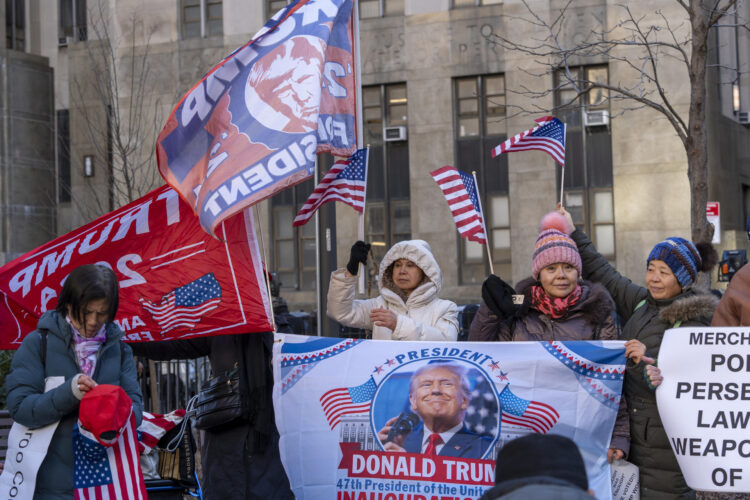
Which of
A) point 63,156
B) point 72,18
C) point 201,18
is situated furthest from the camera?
point 72,18

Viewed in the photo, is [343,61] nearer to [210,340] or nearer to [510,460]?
[210,340]

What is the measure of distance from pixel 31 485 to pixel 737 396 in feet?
11.8

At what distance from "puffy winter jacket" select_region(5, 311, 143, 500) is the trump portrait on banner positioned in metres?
1.66

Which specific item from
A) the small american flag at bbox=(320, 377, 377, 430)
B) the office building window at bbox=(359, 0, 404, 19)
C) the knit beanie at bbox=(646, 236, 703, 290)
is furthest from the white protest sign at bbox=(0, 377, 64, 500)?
the office building window at bbox=(359, 0, 404, 19)

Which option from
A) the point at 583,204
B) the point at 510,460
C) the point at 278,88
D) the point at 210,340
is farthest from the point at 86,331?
the point at 583,204

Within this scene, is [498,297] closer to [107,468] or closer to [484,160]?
[107,468]

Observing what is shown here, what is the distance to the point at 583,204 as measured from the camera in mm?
24453

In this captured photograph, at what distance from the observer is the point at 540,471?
2664mm

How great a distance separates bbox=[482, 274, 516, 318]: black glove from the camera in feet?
17.6

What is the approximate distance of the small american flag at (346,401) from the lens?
17.8ft

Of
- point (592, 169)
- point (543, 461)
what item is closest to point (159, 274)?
point (543, 461)

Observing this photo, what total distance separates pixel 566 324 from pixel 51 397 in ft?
9.15

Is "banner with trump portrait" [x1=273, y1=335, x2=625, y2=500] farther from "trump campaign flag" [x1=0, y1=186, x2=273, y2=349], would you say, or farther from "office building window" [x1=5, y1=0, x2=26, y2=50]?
"office building window" [x1=5, y1=0, x2=26, y2=50]

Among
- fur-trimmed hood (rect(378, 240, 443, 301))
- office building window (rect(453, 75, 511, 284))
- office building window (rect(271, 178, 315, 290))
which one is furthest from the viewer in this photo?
office building window (rect(271, 178, 315, 290))
